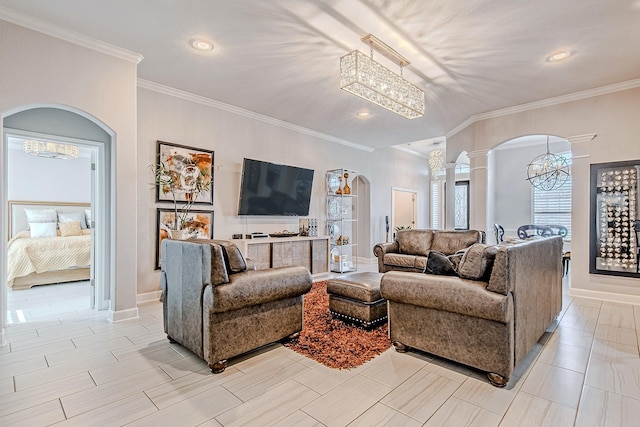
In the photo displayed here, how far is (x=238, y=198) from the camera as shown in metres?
5.14

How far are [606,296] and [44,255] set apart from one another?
839cm

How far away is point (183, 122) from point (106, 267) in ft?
7.26

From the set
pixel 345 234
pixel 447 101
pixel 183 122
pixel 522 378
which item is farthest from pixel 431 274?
pixel 345 234

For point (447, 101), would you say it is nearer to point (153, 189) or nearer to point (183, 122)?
point (183, 122)

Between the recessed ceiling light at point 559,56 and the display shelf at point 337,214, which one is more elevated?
the recessed ceiling light at point 559,56

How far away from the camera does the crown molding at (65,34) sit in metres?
2.72

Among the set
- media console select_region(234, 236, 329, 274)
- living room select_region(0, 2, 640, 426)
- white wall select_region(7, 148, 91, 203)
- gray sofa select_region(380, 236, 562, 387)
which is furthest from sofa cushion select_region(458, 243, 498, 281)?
white wall select_region(7, 148, 91, 203)

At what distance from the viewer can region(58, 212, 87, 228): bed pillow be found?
6.48m

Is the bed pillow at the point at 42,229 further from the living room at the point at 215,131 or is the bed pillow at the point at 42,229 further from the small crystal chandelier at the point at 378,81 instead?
the small crystal chandelier at the point at 378,81

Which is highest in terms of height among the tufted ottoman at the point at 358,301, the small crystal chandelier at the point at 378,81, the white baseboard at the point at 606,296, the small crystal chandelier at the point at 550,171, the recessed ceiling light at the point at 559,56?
the recessed ceiling light at the point at 559,56

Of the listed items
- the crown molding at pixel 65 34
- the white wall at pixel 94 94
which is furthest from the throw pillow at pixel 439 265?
the crown molding at pixel 65 34

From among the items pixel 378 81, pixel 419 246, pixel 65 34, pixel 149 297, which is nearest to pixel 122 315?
pixel 149 297

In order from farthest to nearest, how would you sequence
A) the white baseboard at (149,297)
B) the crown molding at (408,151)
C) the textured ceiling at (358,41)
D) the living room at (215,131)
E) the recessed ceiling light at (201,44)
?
the crown molding at (408,151) → the white baseboard at (149,297) → the recessed ceiling light at (201,44) → the living room at (215,131) → the textured ceiling at (358,41)

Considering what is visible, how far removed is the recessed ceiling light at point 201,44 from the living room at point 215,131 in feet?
1.53
